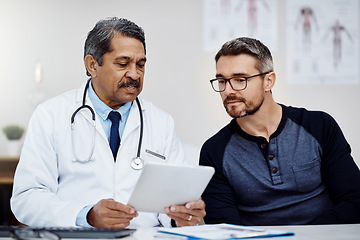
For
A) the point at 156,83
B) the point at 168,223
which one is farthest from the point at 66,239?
the point at 156,83

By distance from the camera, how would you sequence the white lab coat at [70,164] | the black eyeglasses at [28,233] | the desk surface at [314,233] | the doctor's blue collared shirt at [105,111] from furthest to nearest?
the doctor's blue collared shirt at [105,111], the white lab coat at [70,164], the desk surface at [314,233], the black eyeglasses at [28,233]

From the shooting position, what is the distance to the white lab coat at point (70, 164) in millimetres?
1813

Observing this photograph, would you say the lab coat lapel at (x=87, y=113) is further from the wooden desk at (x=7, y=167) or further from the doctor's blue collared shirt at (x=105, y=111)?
the wooden desk at (x=7, y=167)

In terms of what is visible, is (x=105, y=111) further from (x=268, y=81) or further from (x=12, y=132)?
(x=12, y=132)

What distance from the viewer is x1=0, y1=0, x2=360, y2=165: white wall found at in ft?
11.7

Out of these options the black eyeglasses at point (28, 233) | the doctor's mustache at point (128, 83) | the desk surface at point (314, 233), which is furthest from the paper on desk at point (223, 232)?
the doctor's mustache at point (128, 83)

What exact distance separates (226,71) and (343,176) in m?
0.66

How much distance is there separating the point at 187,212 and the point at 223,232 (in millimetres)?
243

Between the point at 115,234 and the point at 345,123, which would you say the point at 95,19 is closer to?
the point at 345,123

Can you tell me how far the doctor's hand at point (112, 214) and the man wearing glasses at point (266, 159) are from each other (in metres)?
0.57

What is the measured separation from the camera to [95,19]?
3578 millimetres

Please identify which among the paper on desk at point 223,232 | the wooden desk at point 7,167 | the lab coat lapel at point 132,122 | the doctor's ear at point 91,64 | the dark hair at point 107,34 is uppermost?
the dark hair at point 107,34

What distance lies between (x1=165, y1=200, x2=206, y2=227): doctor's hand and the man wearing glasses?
1.08ft

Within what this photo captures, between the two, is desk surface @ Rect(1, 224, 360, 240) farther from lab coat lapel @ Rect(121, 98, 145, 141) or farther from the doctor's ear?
the doctor's ear
